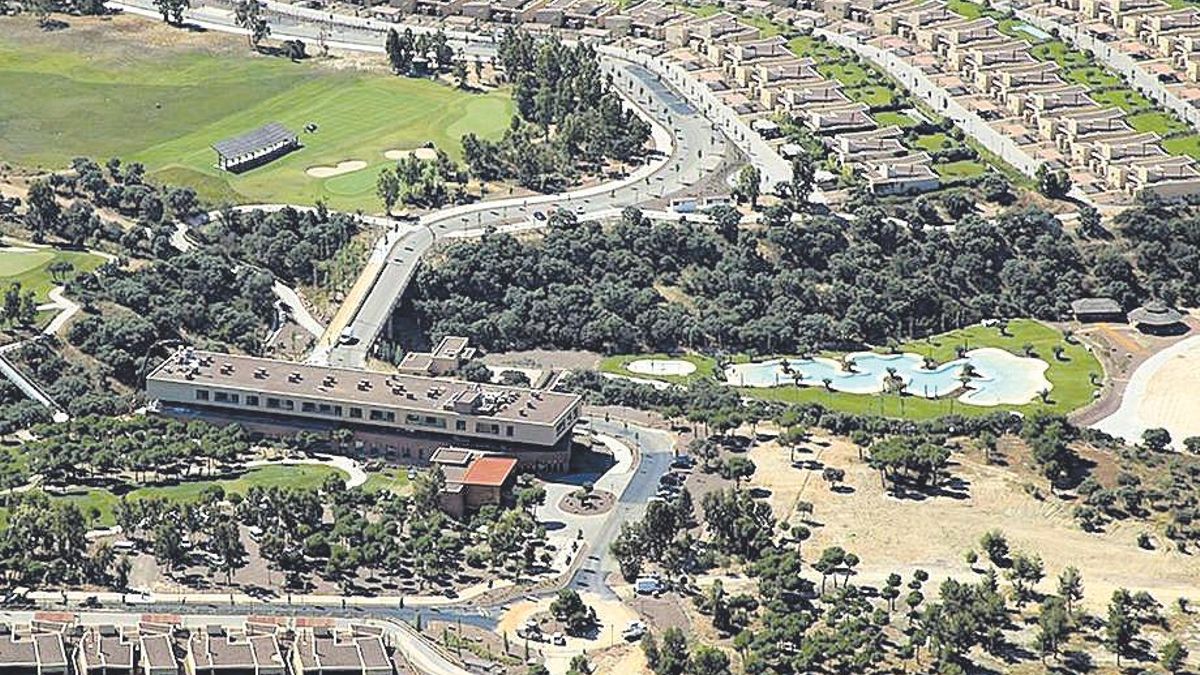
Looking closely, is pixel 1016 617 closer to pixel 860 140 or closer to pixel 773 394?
pixel 773 394

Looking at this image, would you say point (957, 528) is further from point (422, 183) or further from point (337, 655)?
point (422, 183)

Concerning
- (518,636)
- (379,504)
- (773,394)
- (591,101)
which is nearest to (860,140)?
(591,101)

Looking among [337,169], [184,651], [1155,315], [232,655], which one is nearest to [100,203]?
[337,169]

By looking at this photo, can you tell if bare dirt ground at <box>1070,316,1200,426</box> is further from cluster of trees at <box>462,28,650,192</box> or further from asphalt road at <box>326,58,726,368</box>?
cluster of trees at <box>462,28,650,192</box>

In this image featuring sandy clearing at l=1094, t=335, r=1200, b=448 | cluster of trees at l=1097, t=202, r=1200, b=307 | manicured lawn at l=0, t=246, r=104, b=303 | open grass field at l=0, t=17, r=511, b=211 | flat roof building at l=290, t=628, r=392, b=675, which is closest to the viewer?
flat roof building at l=290, t=628, r=392, b=675

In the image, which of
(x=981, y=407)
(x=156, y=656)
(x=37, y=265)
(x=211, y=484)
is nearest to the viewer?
(x=156, y=656)

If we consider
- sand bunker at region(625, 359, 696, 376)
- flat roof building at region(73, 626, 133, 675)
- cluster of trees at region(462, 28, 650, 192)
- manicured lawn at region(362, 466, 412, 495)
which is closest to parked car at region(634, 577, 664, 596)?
manicured lawn at region(362, 466, 412, 495)

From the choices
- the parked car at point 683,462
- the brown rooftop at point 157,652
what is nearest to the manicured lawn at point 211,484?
the brown rooftop at point 157,652
